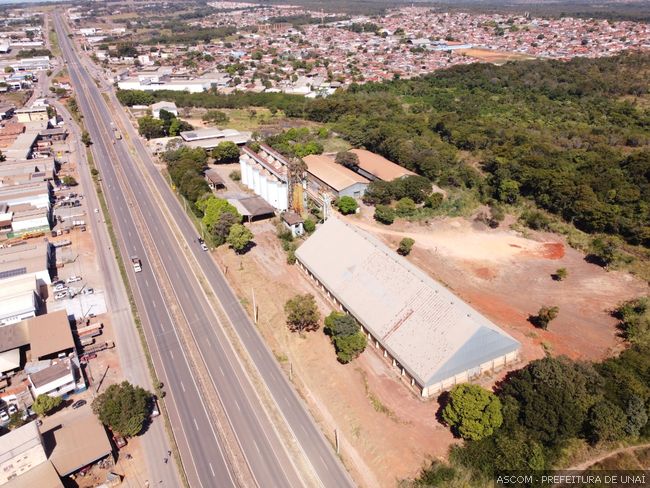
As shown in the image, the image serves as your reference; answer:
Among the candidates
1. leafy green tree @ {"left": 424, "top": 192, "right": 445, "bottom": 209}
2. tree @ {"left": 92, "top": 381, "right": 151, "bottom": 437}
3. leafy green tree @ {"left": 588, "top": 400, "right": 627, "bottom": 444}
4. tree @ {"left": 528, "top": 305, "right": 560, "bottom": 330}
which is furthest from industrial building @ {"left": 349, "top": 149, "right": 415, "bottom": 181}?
tree @ {"left": 92, "top": 381, "right": 151, "bottom": 437}

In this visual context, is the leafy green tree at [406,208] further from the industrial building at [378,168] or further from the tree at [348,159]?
the tree at [348,159]

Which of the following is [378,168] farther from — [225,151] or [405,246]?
[225,151]

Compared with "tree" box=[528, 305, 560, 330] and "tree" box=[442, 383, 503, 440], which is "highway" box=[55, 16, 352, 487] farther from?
"tree" box=[528, 305, 560, 330]

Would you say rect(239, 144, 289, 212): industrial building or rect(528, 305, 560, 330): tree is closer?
rect(528, 305, 560, 330): tree

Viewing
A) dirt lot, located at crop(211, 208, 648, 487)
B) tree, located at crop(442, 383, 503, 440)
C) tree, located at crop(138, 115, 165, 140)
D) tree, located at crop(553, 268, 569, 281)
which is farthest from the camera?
tree, located at crop(138, 115, 165, 140)

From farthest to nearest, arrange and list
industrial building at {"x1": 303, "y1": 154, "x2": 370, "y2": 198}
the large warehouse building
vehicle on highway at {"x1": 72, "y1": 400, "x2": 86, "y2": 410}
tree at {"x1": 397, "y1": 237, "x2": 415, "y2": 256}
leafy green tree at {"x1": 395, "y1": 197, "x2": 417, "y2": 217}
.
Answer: industrial building at {"x1": 303, "y1": 154, "x2": 370, "y2": 198}
leafy green tree at {"x1": 395, "y1": 197, "x2": 417, "y2": 217}
tree at {"x1": 397, "y1": 237, "x2": 415, "y2": 256}
the large warehouse building
vehicle on highway at {"x1": 72, "y1": 400, "x2": 86, "y2": 410}

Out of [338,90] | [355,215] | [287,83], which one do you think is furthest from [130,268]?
[287,83]

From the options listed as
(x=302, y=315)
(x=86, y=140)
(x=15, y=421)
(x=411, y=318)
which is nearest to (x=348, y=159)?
(x=302, y=315)

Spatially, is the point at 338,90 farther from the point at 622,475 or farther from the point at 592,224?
the point at 622,475
